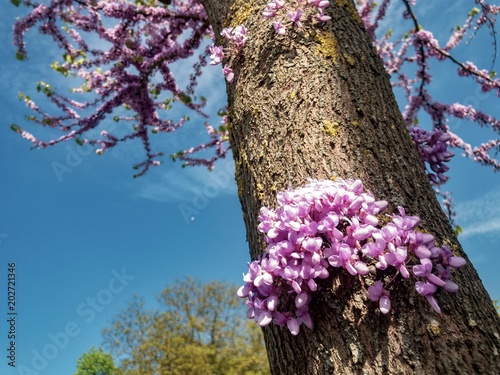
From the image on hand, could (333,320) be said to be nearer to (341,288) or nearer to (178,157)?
(341,288)

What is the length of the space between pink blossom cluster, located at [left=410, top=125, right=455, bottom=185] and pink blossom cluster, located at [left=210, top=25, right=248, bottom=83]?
1181 mm

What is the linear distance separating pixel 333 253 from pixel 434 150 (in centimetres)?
134

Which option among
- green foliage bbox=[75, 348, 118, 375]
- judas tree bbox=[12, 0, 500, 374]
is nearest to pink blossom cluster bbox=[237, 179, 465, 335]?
judas tree bbox=[12, 0, 500, 374]

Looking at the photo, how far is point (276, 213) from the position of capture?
1.58 metres

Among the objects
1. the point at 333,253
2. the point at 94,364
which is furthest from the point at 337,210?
the point at 94,364

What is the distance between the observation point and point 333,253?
1.43m

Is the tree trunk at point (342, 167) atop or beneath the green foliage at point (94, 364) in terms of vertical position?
beneath

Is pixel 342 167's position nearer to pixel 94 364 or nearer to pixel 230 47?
pixel 230 47

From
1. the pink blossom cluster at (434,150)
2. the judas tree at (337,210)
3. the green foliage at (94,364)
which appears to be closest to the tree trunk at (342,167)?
the judas tree at (337,210)

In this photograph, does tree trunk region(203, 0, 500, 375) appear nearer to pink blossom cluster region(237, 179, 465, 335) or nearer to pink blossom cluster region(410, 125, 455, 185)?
pink blossom cluster region(237, 179, 465, 335)

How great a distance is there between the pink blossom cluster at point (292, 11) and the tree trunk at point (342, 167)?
5cm

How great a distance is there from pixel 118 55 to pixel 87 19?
27.0 inches

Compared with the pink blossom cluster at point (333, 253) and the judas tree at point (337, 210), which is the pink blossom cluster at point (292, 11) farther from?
the pink blossom cluster at point (333, 253)

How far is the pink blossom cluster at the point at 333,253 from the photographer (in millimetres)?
1375
